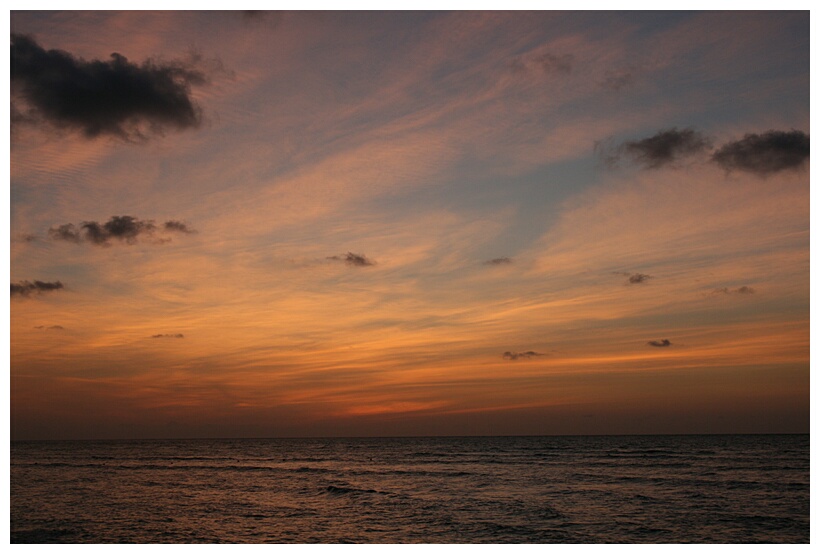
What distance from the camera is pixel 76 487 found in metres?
43.6

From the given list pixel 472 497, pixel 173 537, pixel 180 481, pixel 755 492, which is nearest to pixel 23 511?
pixel 173 537

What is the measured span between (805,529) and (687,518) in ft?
14.9

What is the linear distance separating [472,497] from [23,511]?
2306 cm

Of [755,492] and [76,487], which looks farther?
[76,487]

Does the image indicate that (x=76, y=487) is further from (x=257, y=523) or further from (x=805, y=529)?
(x=805, y=529)

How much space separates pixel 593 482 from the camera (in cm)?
4553

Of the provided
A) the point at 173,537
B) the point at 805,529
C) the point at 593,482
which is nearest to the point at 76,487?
the point at 173,537

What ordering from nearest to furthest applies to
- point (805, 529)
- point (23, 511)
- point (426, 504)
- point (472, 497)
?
point (805, 529), point (23, 511), point (426, 504), point (472, 497)

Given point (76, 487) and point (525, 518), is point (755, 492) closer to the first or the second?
point (525, 518)

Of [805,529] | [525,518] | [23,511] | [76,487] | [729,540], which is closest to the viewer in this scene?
[729,540]
